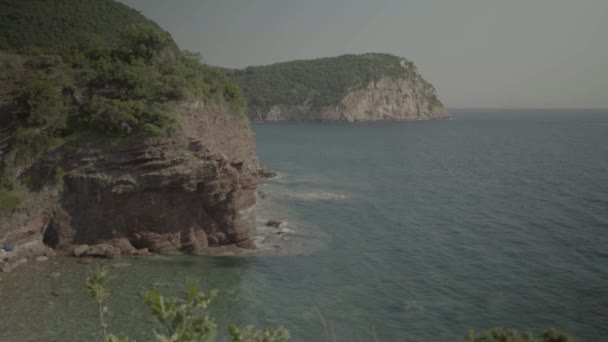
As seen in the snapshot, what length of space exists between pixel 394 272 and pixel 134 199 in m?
19.7

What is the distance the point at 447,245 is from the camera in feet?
127

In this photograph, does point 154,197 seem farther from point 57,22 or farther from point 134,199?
point 57,22

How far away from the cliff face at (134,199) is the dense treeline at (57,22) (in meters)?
27.5

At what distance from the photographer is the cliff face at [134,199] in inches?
1262

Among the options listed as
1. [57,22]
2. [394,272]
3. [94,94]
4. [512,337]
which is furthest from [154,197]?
[57,22]

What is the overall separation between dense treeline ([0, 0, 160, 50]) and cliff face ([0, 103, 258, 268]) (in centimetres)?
2748

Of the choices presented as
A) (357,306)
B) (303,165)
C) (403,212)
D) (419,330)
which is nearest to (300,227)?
(403,212)

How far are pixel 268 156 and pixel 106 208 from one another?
6369cm

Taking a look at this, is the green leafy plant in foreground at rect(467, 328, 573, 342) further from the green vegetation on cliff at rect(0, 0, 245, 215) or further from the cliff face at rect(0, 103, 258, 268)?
the green vegetation on cliff at rect(0, 0, 245, 215)

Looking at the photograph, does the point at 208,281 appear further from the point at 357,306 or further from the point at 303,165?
the point at 303,165

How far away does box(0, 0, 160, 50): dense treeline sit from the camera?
187ft

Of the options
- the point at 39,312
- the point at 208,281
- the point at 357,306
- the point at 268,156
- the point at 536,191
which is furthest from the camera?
the point at 268,156

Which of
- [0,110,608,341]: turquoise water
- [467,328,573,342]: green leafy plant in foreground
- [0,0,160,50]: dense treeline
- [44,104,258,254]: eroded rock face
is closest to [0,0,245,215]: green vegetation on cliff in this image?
Answer: [44,104,258,254]: eroded rock face

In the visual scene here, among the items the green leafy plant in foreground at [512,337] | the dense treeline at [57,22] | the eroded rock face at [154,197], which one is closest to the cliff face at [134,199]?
the eroded rock face at [154,197]
